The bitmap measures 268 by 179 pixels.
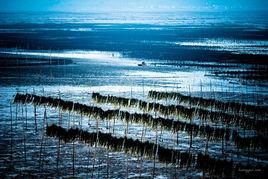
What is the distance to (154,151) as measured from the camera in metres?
18.5

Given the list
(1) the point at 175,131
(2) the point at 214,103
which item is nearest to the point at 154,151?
(1) the point at 175,131

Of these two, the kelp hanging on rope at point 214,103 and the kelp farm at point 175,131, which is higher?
the kelp hanging on rope at point 214,103

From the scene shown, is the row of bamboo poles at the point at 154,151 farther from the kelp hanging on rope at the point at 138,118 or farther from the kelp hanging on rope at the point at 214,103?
the kelp hanging on rope at the point at 214,103

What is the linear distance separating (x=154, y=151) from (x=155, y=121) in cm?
427

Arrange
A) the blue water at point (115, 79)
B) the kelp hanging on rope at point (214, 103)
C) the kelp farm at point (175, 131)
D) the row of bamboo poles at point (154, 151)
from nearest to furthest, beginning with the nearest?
the row of bamboo poles at point (154, 151) < the kelp farm at point (175, 131) < the blue water at point (115, 79) < the kelp hanging on rope at point (214, 103)

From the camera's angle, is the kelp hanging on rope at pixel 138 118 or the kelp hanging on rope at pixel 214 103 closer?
the kelp hanging on rope at pixel 138 118

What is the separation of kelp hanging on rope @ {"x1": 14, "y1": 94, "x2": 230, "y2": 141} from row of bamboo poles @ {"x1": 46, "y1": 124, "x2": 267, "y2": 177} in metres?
2.69

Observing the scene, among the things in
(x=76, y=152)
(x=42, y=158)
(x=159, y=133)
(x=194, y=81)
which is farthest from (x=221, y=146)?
(x=194, y=81)

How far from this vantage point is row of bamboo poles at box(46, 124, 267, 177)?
16.6 m

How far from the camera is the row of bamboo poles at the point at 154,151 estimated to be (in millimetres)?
16625

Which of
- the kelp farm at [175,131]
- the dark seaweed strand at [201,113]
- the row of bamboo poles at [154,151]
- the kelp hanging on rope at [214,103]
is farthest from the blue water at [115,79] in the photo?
the dark seaweed strand at [201,113]

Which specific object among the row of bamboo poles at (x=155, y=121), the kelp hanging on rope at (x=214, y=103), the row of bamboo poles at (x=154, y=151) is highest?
the kelp hanging on rope at (x=214, y=103)

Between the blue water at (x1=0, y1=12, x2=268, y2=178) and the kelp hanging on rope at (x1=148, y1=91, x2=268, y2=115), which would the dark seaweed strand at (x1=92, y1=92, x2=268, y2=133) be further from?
the blue water at (x1=0, y1=12, x2=268, y2=178)

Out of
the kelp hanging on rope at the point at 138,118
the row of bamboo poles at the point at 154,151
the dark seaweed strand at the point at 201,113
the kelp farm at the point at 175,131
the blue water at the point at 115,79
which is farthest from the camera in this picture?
the dark seaweed strand at the point at 201,113
